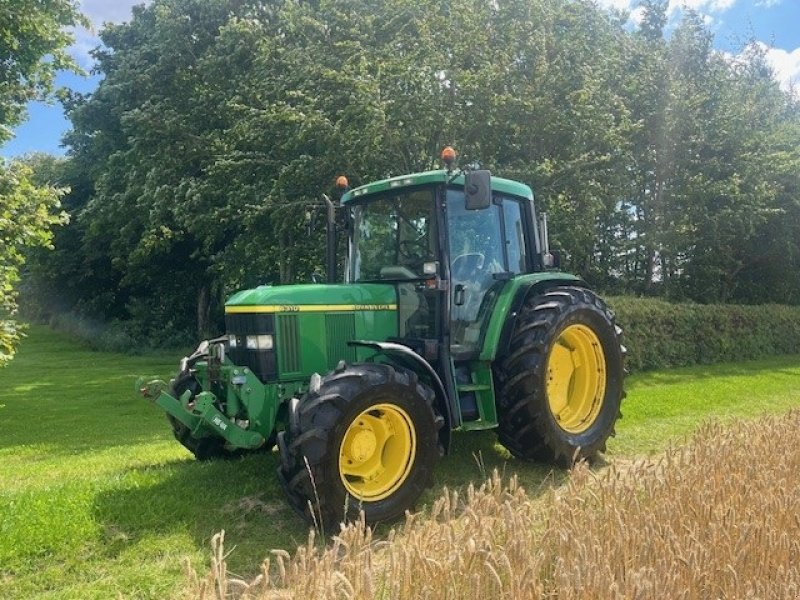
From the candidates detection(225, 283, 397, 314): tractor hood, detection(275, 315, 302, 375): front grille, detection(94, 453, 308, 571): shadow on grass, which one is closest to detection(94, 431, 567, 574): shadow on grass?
detection(94, 453, 308, 571): shadow on grass

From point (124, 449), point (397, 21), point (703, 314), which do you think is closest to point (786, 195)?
point (703, 314)

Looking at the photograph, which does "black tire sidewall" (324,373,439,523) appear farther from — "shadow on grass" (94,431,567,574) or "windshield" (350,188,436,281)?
"windshield" (350,188,436,281)

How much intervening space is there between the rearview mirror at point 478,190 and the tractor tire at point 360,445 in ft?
4.52

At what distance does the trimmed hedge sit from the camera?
50.4ft

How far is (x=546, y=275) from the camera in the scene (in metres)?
6.94

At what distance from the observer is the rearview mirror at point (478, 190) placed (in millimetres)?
5555

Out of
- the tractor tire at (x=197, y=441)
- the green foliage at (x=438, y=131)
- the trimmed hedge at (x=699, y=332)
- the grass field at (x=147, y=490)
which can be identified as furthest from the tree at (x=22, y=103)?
the trimmed hedge at (x=699, y=332)

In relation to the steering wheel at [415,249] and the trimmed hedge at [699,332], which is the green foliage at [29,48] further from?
the trimmed hedge at [699,332]

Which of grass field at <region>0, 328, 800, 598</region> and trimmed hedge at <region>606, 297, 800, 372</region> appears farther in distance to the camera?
trimmed hedge at <region>606, 297, 800, 372</region>

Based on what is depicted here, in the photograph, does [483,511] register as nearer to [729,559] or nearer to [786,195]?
[729,559]

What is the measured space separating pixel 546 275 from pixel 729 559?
13.1ft

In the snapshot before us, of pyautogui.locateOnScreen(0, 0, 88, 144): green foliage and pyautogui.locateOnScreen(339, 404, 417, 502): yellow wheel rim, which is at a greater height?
pyautogui.locateOnScreen(0, 0, 88, 144): green foliage

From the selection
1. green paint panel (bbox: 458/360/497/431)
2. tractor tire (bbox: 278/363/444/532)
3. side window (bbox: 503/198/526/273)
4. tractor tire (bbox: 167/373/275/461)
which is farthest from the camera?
side window (bbox: 503/198/526/273)

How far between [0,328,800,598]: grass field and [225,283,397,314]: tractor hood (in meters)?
1.40
